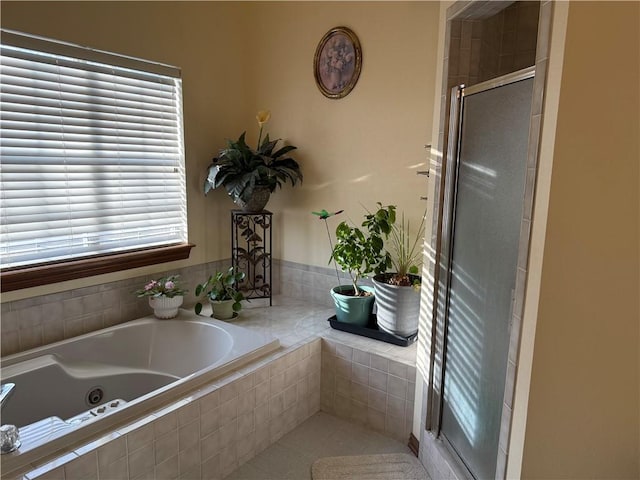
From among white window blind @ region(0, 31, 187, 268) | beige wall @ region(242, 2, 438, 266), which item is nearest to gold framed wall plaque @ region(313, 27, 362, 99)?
beige wall @ region(242, 2, 438, 266)

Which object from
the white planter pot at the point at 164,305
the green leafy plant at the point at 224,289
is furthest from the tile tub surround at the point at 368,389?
the white planter pot at the point at 164,305

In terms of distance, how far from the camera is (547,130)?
132 cm

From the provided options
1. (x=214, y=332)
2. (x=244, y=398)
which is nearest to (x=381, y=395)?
(x=244, y=398)

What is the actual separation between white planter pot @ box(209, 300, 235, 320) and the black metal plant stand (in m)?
0.28

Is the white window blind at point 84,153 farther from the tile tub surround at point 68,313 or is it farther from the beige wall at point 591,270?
the beige wall at point 591,270

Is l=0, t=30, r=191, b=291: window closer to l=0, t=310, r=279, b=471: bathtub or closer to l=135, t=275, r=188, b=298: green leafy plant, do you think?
l=135, t=275, r=188, b=298: green leafy plant

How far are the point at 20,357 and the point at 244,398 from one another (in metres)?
1.10

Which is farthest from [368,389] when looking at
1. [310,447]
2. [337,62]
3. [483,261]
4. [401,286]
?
[337,62]

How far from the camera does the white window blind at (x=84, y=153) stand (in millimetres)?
2248

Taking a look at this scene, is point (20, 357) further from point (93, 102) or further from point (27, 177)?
point (93, 102)

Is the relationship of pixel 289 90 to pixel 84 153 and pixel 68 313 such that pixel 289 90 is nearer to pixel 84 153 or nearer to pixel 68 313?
pixel 84 153

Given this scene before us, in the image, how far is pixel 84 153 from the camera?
2500 mm

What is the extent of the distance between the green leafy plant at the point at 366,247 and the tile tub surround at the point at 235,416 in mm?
405

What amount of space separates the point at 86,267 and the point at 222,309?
2.64ft
